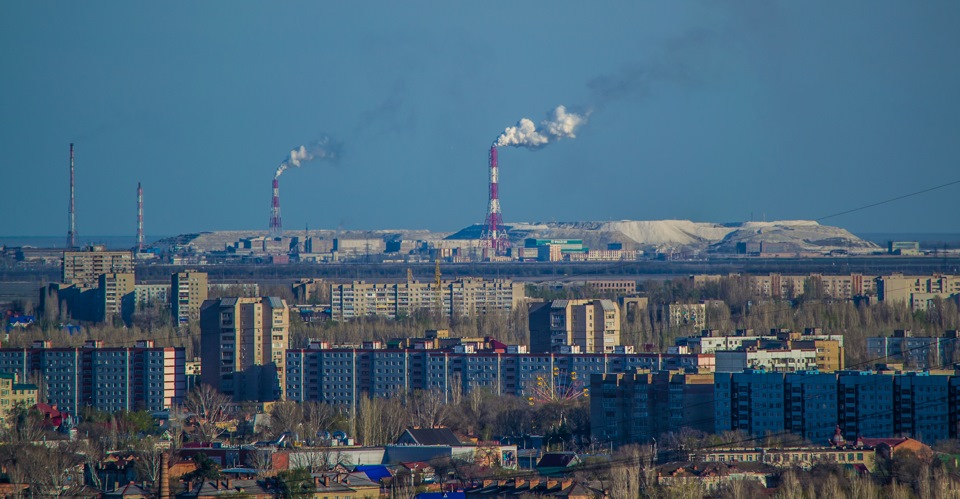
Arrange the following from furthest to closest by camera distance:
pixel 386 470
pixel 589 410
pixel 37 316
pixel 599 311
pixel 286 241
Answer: pixel 286 241 < pixel 37 316 < pixel 599 311 < pixel 589 410 < pixel 386 470

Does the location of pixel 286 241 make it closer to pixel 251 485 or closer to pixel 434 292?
pixel 434 292

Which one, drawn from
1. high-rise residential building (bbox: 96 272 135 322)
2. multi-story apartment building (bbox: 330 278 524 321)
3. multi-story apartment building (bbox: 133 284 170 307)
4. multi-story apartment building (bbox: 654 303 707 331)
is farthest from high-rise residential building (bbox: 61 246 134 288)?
multi-story apartment building (bbox: 654 303 707 331)

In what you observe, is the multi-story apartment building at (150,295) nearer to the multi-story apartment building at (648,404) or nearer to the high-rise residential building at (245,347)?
the high-rise residential building at (245,347)

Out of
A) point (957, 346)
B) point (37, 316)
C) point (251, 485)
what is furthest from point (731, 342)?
point (37, 316)

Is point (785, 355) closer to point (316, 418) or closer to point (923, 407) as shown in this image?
point (923, 407)

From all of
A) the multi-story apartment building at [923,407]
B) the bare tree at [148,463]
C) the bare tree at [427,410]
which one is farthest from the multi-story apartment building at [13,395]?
the multi-story apartment building at [923,407]

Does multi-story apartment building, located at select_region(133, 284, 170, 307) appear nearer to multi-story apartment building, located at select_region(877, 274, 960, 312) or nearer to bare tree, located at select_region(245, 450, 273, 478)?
multi-story apartment building, located at select_region(877, 274, 960, 312)

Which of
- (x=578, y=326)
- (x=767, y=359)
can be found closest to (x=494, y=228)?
(x=578, y=326)
